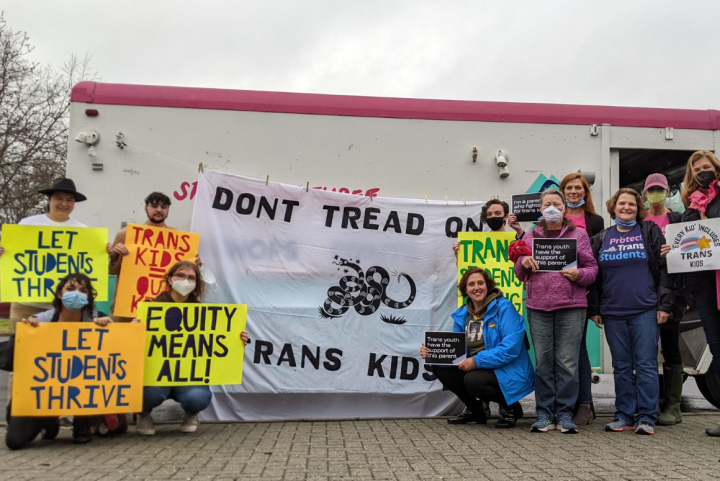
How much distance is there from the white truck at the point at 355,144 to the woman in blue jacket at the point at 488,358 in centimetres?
121

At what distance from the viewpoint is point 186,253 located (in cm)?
476

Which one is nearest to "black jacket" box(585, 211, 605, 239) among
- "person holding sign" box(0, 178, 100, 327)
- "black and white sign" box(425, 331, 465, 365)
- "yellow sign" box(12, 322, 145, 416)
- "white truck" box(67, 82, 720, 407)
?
"white truck" box(67, 82, 720, 407)

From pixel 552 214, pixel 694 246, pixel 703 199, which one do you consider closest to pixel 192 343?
pixel 552 214

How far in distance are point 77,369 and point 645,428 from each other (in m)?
3.96

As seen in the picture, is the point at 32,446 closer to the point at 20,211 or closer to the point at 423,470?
the point at 423,470

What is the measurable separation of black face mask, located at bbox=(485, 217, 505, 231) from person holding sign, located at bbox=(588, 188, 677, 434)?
0.91 meters

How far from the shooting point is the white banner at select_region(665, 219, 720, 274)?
4.09 m

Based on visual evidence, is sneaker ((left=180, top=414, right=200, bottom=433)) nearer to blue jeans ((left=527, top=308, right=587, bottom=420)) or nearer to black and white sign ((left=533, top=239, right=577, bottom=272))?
blue jeans ((left=527, top=308, right=587, bottom=420))

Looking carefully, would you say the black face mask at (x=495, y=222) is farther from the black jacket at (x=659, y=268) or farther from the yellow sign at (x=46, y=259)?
the yellow sign at (x=46, y=259)

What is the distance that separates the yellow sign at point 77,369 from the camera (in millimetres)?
3850

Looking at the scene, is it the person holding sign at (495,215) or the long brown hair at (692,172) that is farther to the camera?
the person holding sign at (495,215)

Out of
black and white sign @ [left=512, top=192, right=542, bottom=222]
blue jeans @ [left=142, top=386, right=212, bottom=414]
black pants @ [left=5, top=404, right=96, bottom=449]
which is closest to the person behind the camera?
black pants @ [left=5, top=404, right=96, bottom=449]

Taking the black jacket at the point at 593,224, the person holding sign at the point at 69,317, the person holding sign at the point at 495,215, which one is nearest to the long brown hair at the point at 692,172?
the black jacket at the point at 593,224

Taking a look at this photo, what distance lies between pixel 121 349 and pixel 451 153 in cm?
329
